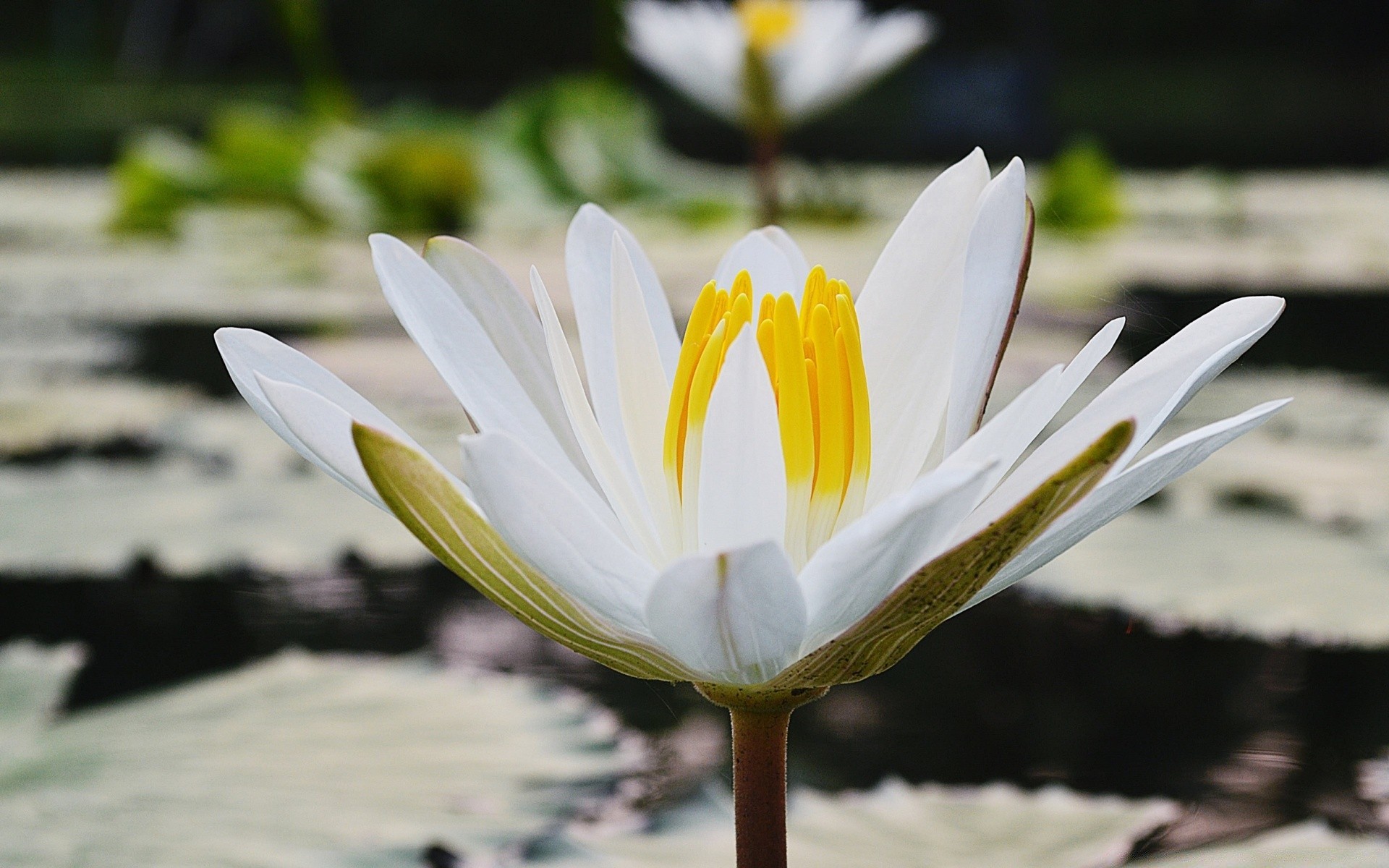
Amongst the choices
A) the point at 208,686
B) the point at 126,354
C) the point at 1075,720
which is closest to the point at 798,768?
the point at 1075,720

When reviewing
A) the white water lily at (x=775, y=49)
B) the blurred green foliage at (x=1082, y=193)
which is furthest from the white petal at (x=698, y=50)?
the blurred green foliage at (x=1082, y=193)

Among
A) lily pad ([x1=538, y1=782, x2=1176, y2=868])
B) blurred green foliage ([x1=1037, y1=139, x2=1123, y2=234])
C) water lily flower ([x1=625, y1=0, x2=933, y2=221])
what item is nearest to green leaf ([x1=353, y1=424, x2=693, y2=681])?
lily pad ([x1=538, y1=782, x2=1176, y2=868])

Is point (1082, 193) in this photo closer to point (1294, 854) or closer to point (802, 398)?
point (1294, 854)

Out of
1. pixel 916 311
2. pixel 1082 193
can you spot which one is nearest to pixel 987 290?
pixel 916 311

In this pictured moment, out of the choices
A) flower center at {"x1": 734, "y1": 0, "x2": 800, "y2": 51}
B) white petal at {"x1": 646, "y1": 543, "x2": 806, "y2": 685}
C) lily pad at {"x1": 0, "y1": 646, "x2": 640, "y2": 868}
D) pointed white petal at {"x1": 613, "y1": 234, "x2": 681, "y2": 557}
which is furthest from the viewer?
flower center at {"x1": 734, "y1": 0, "x2": 800, "y2": 51}

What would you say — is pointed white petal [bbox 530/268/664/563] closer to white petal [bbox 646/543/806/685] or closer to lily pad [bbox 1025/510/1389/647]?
white petal [bbox 646/543/806/685]

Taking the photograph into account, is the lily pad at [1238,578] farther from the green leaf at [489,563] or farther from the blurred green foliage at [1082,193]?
the blurred green foliage at [1082,193]

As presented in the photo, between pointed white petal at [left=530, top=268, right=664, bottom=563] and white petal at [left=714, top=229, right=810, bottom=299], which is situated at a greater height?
white petal at [left=714, top=229, right=810, bottom=299]

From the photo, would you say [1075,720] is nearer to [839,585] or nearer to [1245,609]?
[1245,609]
